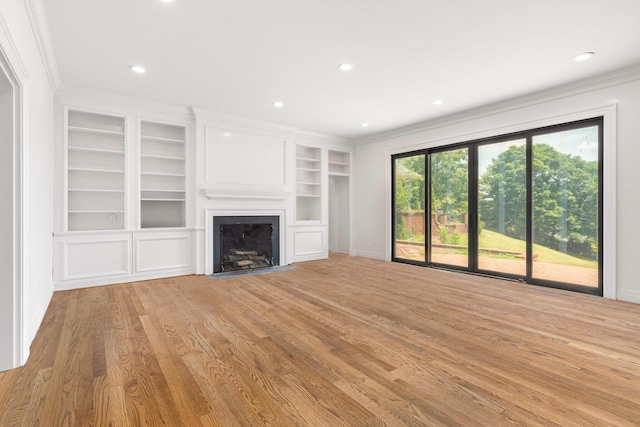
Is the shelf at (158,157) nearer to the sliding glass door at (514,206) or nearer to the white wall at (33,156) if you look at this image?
the white wall at (33,156)

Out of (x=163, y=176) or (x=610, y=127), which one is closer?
(x=610, y=127)

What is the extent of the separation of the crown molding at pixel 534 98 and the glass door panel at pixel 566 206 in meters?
0.49

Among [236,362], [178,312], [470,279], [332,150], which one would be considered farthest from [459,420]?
[332,150]

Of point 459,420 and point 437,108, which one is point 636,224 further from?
point 459,420

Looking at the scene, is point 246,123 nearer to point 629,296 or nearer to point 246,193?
point 246,193

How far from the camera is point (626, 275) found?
12.0ft

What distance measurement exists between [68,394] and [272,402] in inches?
46.1

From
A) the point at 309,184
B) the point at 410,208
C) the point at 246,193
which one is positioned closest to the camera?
the point at 246,193

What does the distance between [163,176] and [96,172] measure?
0.92m

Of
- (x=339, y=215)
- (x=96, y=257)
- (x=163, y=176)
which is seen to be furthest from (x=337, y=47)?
(x=339, y=215)

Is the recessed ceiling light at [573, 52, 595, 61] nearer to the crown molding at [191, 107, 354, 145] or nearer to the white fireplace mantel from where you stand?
the crown molding at [191, 107, 354, 145]

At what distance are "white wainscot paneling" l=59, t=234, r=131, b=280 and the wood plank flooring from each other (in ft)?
1.78

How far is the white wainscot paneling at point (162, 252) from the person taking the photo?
4672 mm

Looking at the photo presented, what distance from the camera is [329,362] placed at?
2.14m
